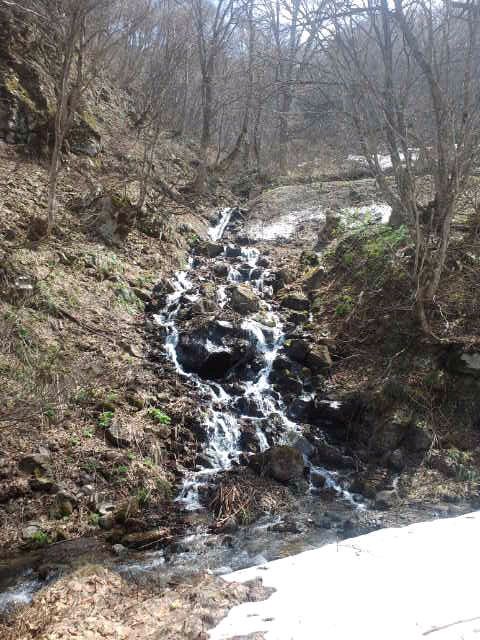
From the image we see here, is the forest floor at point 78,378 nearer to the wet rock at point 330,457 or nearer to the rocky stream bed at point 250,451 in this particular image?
the rocky stream bed at point 250,451

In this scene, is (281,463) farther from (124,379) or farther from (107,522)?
(124,379)

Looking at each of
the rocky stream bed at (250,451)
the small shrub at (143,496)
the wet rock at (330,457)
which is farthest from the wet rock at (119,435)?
the wet rock at (330,457)

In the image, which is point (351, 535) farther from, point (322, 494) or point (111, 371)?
point (111, 371)

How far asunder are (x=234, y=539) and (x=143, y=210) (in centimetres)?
813

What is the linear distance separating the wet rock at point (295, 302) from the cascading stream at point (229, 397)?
317 millimetres

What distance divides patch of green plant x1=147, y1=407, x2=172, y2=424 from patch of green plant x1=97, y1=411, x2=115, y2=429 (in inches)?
20.4

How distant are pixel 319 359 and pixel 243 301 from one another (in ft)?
7.24

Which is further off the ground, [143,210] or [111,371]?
[143,210]

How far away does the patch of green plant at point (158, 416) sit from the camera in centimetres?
596

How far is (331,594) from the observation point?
2887 mm

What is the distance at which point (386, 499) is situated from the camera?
5281 millimetres

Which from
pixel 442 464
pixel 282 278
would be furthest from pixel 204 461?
pixel 282 278

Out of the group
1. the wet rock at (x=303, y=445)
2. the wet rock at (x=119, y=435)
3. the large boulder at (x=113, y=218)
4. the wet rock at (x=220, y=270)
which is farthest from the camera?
the wet rock at (x=220, y=270)

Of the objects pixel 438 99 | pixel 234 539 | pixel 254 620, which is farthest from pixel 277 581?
pixel 438 99
